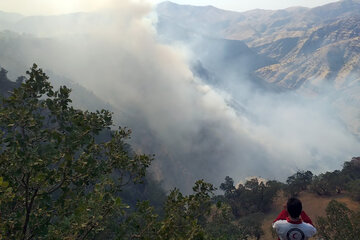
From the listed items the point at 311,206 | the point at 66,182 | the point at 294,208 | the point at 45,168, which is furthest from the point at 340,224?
the point at 45,168

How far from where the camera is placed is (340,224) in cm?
3938

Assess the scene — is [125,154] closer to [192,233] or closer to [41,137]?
[41,137]

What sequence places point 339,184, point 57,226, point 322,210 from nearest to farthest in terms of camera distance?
point 57,226 → point 322,210 → point 339,184

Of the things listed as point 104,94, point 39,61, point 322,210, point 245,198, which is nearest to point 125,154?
point 322,210

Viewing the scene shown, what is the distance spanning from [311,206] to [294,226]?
2627 inches

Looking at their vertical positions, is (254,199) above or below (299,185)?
below

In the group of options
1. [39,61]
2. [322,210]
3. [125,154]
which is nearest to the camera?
[125,154]

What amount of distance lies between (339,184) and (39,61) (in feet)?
619

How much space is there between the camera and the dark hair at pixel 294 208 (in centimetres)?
700

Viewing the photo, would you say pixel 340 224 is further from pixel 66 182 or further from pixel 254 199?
pixel 66 182

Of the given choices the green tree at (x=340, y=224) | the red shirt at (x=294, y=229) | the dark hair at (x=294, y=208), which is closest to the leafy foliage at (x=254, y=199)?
the green tree at (x=340, y=224)

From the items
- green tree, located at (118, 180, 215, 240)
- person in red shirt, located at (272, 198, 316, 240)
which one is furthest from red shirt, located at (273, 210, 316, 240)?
green tree, located at (118, 180, 215, 240)

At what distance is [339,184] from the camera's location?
6912 centimetres

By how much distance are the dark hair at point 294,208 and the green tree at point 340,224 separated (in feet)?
122
